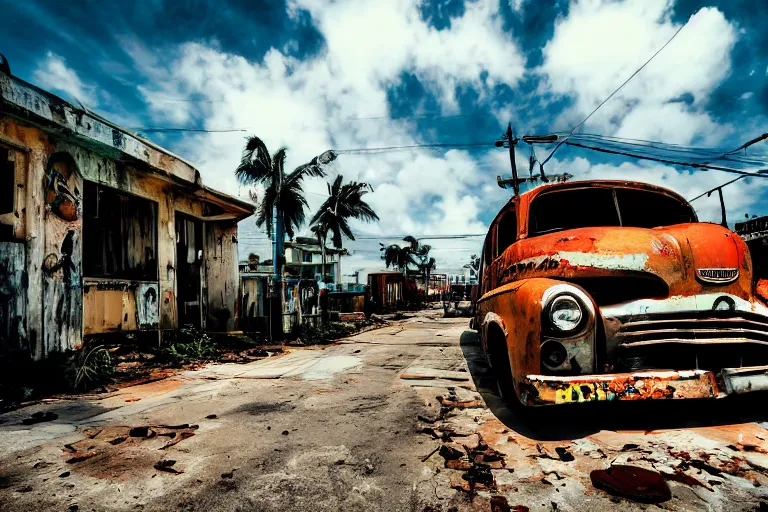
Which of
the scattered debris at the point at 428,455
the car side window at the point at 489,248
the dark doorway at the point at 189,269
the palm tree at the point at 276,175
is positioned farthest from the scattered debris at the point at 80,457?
the palm tree at the point at 276,175

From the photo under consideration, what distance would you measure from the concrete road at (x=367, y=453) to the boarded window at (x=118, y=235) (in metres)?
3.03

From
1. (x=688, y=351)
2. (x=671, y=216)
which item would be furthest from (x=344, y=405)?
(x=671, y=216)

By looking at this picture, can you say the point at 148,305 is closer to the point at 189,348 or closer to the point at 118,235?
the point at 189,348

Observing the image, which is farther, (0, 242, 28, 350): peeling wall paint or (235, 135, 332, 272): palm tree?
(235, 135, 332, 272): palm tree

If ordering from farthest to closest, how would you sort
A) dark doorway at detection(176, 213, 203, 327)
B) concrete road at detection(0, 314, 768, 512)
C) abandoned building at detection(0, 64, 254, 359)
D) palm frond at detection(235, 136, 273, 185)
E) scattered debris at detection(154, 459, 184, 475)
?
palm frond at detection(235, 136, 273, 185), dark doorway at detection(176, 213, 203, 327), abandoned building at detection(0, 64, 254, 359), scattered debris at detection(154, 459, 184, 475), concrete road at detection(0, 314, 768, 512)

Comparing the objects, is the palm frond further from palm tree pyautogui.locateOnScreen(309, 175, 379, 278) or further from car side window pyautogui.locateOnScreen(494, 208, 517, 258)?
car side window pyautogui.locateOnScreen(494, 208, 517, 258)

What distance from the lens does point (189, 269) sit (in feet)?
28.9

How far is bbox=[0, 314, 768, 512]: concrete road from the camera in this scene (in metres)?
2.04

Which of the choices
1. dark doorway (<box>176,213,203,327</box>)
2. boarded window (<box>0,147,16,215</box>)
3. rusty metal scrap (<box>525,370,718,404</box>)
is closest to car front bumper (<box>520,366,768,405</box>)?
rusty metal scrap (<box>525,370,718,404</box>)

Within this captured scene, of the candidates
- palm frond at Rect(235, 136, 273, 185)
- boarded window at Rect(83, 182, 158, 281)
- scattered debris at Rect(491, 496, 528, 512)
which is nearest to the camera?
scattered debris at Rect(491, 496, 528, 512)

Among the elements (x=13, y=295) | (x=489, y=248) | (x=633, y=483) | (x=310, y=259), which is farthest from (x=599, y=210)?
(x=310, y=259)

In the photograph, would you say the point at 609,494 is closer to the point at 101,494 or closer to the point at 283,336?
the point at 101,494

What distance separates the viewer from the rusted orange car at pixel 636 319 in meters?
2.51

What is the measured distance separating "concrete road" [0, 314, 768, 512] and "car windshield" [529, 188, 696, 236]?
1.57m
